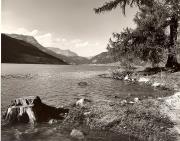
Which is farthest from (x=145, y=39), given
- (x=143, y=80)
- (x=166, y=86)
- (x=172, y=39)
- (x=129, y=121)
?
(x=129, y=121)

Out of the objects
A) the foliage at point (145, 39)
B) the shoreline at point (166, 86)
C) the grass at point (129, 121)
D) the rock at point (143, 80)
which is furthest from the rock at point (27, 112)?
the foliage at point (145, 39)

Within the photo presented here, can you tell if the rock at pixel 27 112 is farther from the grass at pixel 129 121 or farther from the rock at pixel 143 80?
the rock at pixel 143 80

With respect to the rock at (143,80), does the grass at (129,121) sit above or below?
below

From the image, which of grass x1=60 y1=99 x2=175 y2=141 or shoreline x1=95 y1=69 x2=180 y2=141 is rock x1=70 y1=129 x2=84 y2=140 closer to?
grass x1=60 y1=99 x2=175 y2=141

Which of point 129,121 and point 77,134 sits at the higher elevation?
point 129,121

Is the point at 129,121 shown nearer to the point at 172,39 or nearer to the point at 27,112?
the point at 27,112

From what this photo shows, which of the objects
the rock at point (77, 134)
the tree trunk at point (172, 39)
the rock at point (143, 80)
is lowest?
the rock at point (77, 134)

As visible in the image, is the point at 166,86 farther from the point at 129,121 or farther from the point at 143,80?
the point at 129,121

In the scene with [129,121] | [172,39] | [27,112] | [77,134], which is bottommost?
[77,134]

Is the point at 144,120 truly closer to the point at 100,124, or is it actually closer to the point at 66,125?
the point at 100,124

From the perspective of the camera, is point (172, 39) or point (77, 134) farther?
point (172, 39)

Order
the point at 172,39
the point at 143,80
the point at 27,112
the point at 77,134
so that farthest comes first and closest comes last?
1. the point at 172,39
2. the point at 143,80
3. the point at 27,112
4. the point at 77,134

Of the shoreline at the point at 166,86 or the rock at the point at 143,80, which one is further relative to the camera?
the rock at the point at 143,80

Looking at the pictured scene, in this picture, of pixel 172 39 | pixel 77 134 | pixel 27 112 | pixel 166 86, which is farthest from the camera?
pixel 172 39
